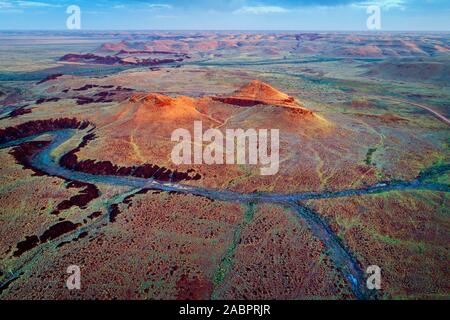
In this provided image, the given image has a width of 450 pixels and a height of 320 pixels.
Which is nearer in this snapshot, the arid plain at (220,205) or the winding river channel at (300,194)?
the arid plain at (220,205)

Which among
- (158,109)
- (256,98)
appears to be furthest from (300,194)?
(256,98)

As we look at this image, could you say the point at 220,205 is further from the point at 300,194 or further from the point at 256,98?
the point at 256,98

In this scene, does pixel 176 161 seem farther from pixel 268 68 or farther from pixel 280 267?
pixel 268 68

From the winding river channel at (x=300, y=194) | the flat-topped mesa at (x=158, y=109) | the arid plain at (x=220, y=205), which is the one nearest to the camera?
the arid plain at (x=220, y=205)

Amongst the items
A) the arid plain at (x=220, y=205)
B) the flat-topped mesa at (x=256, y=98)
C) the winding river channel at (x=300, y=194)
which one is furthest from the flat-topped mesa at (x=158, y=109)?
the winding river channel at (x=300, y=194)

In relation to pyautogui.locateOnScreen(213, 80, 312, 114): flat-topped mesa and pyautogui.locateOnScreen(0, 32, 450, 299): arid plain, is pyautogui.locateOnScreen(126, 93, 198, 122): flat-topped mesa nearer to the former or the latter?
pyautogui.locateOnScreen(0, 32, 450, 299): arid plain

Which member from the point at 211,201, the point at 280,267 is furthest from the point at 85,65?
the point at 280,267

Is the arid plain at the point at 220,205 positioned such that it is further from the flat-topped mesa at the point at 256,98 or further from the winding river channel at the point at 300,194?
the flat-topped mesa at the point at 256,98
